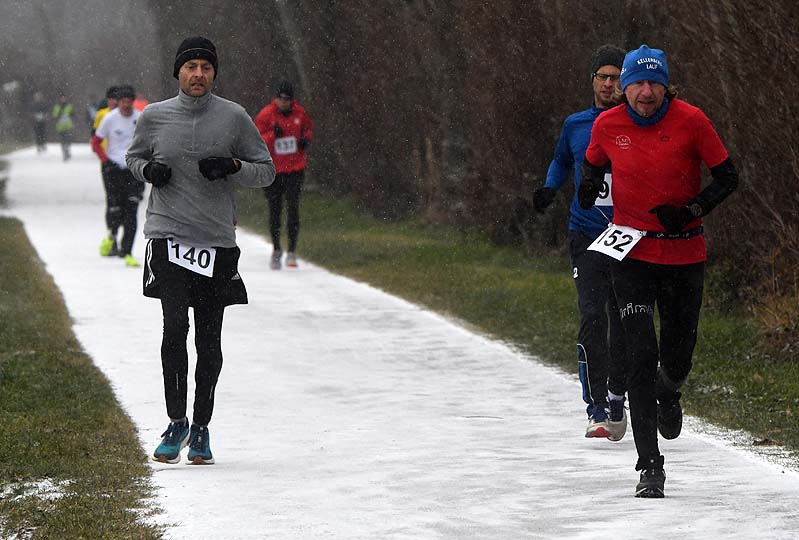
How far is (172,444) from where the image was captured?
8.23m

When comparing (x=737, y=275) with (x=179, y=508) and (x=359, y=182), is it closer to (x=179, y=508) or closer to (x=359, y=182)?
(x=179, y=508)

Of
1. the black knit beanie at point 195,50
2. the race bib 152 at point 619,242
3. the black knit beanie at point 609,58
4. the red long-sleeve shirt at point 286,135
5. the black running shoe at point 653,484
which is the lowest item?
the black running shoe at point 653,484

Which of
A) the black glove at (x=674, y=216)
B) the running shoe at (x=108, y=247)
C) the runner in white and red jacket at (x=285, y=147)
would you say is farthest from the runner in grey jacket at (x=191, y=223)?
the running shoe at (x=108, y=247)

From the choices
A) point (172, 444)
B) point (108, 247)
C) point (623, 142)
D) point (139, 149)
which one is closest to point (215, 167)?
point (139, 149)

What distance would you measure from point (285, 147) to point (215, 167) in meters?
11.1

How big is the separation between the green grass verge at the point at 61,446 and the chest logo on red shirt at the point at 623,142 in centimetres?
249

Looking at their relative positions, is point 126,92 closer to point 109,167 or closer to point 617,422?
point 109,167

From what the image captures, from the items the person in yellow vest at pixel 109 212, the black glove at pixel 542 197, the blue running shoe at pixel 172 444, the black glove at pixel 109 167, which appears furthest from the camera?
the person in yellow vest at pixel 109 212

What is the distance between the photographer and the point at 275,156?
62.7 ft

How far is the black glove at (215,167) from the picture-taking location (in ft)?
26.5

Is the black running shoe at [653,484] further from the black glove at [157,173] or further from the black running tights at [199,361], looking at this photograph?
the black glove at [157,173]

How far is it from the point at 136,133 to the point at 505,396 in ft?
10.6

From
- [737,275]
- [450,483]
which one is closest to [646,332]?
[450,483]

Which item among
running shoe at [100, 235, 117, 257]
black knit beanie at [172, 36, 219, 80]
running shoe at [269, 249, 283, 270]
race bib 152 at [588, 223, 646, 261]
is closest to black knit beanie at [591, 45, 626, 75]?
race bib 152 at [588, 223, 646, 261]
